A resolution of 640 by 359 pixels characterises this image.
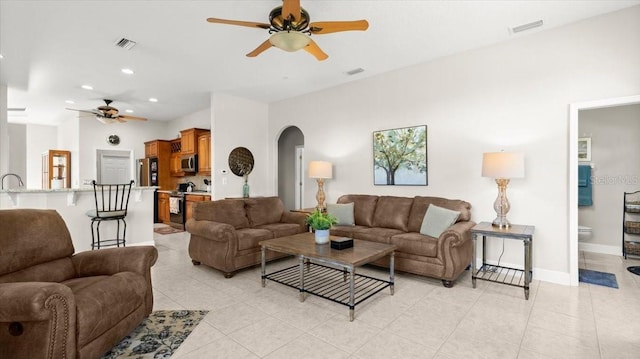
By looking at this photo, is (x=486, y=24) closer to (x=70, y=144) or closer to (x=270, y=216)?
(x=270, y=216)

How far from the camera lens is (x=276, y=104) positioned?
21.6 ft

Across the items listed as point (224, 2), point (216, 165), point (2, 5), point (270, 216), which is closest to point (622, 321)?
point (270, 216)

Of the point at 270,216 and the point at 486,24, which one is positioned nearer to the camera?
the point at 486,24

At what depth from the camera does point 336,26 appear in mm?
2580

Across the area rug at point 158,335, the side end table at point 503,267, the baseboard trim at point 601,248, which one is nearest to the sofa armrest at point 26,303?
the area rug at point 158,335

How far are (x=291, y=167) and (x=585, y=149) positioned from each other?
5.76 metres

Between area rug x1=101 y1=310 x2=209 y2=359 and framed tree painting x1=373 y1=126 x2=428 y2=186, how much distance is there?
3.25m

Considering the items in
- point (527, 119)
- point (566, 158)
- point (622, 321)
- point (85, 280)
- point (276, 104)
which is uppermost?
point (276, 104)

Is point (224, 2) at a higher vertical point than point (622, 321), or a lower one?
higher

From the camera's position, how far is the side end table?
303cm

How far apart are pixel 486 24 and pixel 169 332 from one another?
14.1 ft

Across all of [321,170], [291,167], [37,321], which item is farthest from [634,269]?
[291,167]

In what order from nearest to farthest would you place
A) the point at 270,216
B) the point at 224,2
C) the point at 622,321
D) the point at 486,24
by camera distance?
the point at 622,321, the point at 224,2, the point at 486,24, the point at 270,216

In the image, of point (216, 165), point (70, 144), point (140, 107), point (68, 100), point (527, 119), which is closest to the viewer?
point (527, 119)
